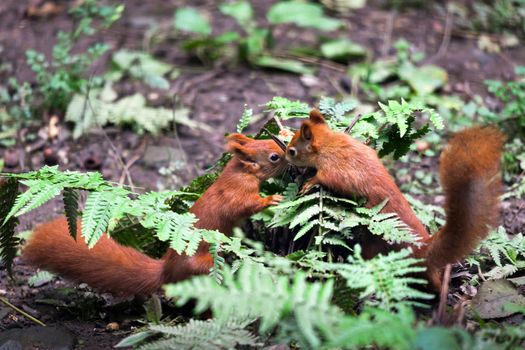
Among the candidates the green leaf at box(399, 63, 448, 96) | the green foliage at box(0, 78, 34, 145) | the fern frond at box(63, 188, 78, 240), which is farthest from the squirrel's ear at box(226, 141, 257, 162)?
the green leaf at box(399, 63, 448, 96)

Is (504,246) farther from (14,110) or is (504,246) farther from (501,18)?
(501,18)

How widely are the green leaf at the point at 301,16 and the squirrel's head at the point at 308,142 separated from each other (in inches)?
131

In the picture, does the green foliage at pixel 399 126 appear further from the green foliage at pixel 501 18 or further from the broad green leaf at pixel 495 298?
the green foliage at pixel 501 18

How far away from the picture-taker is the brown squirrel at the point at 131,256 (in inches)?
144

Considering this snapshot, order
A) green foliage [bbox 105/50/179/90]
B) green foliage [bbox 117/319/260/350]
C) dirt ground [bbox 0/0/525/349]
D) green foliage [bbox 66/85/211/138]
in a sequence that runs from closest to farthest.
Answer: green foliage [bbox 117/319/260/350] → dirt ground [bbox 0/0/525/349] → green foliage [bbox 66/85/211/138] → green foliage [bbox 105/50/179/90]

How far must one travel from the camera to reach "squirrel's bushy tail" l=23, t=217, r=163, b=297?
3686 millimetres

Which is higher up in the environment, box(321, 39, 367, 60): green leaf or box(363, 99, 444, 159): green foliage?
box(363, 99, 444, 159): green foliage

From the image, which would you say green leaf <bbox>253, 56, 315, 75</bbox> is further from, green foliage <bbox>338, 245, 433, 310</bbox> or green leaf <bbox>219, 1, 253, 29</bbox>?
green foliage <bbox>338, 245, 433, 310</bbox>

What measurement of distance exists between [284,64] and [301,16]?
0.56m

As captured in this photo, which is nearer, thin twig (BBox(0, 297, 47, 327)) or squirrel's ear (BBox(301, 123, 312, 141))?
thin twig (BBox(0, 297, 47, 327))

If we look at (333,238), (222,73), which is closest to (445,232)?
(333,238)

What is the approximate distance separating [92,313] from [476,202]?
2113 mm

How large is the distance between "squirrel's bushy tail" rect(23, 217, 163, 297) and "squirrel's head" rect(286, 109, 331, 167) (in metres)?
0.93

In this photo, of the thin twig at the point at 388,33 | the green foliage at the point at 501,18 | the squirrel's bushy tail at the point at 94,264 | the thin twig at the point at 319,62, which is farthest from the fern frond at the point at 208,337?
the green foliage at the point at 501,18
